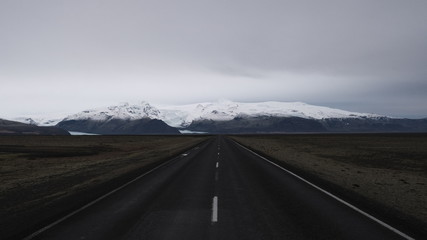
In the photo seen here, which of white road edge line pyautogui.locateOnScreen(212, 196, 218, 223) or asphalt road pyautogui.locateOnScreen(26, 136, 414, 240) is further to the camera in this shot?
white road edge line pyautogui.locateOnScreen(212, 196, 218, 223)

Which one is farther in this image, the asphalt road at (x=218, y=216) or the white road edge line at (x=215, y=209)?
the white road edge line at (x=215, y=209)

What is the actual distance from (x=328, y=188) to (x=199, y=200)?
5.81 m

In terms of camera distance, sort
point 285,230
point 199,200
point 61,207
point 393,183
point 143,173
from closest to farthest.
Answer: point 285,230 → point 61,207 → point 199,200 → point 393,183 → point 143,173

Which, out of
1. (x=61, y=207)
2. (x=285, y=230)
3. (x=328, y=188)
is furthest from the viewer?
(x=328, y=188)

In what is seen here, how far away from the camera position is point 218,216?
32.1 feet

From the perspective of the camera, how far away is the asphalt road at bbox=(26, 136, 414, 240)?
812 centimetres

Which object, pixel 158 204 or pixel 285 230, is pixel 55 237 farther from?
pixel 285 230

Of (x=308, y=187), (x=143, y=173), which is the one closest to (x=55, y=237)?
(x=308, y=187)

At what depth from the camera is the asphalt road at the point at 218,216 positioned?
8.12m

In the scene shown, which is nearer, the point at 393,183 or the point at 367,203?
the point at 367,203

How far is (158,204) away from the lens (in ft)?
37.6

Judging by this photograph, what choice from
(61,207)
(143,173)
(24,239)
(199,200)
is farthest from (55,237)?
(143,173)

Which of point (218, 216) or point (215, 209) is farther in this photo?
point (215, 209)

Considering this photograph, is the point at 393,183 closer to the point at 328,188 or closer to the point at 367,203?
the point at 328,188
